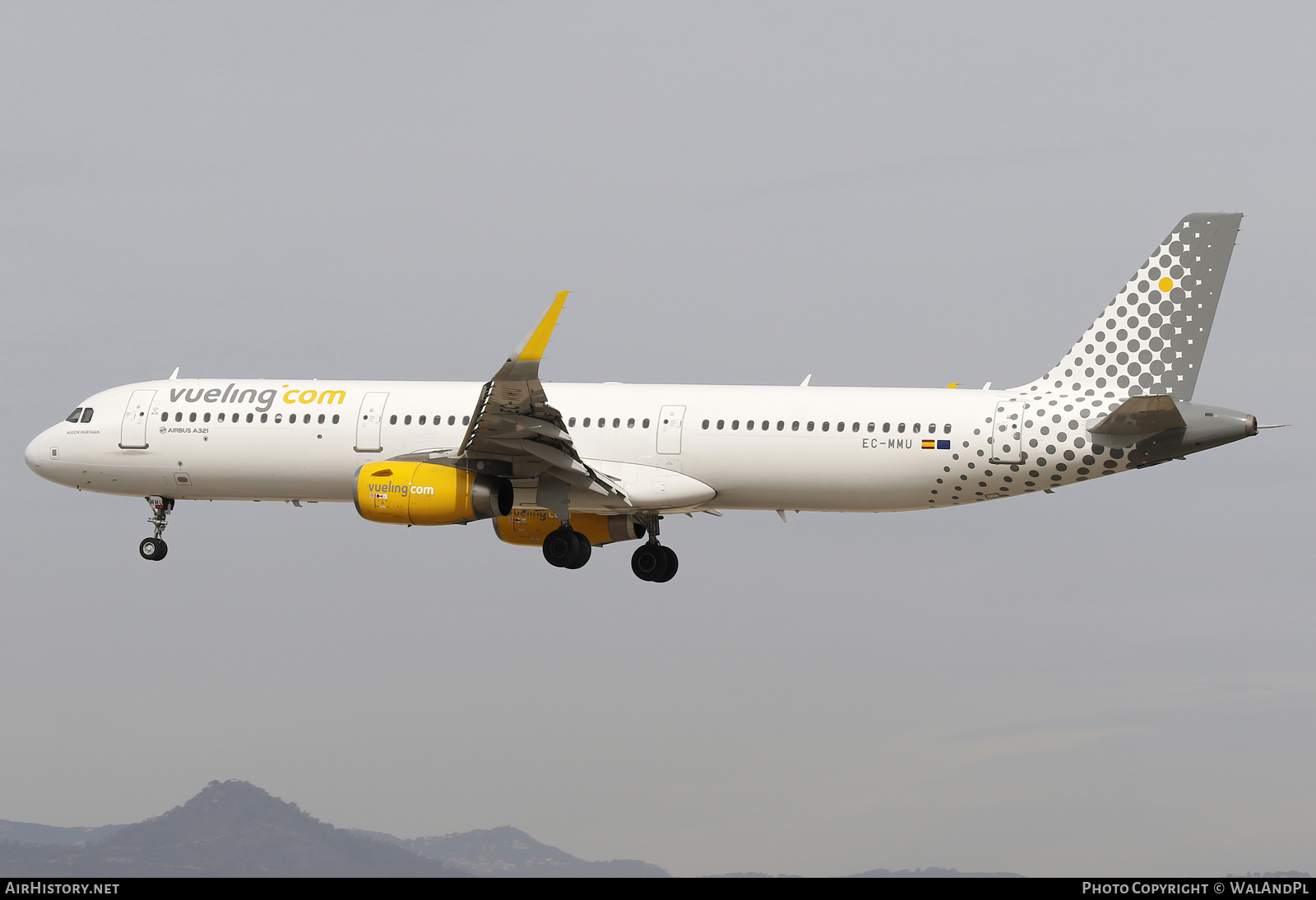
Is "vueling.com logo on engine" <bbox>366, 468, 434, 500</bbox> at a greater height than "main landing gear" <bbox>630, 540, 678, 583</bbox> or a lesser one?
lesser

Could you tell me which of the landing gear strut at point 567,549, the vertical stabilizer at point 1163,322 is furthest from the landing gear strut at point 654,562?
the vertical stabilizer at point 1163,322

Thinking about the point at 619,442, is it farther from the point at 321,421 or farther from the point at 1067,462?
the point at 1067,462

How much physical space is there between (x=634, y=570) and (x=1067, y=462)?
444 inches

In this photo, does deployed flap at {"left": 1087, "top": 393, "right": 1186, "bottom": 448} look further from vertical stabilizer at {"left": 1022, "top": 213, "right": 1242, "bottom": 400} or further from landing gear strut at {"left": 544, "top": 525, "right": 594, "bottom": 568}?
landing gear strut at {"left": 544, "top": 525, "right": 594, "bottom": 568}

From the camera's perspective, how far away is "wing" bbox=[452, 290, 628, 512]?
2903cm

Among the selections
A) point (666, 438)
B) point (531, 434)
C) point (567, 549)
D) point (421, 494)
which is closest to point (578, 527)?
point (567, 549)

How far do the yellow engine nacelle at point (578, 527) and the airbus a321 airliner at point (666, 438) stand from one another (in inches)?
1.8

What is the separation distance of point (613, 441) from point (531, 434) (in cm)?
274

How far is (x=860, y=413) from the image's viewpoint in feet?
106

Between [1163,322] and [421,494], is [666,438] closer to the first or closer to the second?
[421,494]

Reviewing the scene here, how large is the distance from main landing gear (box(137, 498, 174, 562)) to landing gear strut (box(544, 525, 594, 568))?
34.0ft

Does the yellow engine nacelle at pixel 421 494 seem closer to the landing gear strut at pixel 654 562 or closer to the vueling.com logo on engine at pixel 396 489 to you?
the vueling.com logo on engine at pixel 396 489

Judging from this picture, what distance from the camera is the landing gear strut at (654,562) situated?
36.0 meters

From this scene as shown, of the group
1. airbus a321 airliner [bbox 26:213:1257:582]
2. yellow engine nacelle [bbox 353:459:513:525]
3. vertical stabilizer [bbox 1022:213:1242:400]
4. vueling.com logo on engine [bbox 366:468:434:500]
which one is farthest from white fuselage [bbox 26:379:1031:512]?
vueling.com logo on engine [bbox 366:468:434:500]
